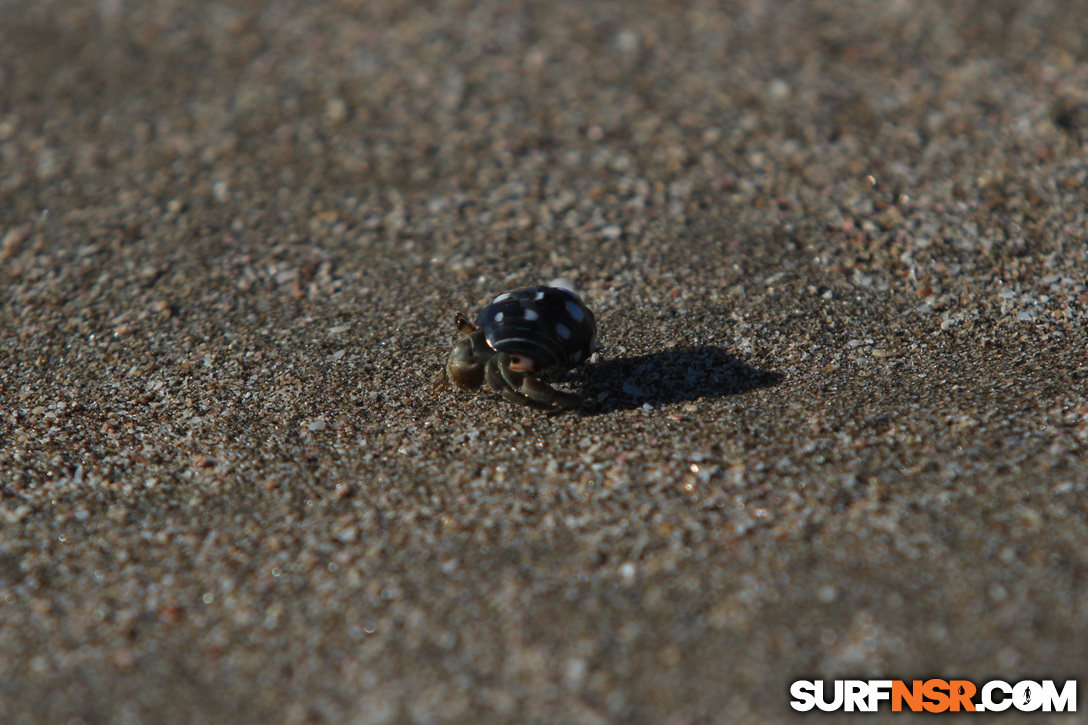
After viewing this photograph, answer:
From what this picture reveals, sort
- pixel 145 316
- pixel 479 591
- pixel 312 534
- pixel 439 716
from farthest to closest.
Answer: pixel 145 316
pixel 312 534
pixel 479 591
pixel 439 716

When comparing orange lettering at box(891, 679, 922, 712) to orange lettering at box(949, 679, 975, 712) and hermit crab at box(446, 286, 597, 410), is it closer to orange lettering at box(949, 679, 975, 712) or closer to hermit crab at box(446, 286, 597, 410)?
orange lettering at box(949, 679, 975, 712)

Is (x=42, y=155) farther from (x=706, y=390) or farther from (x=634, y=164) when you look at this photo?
(x=706, y=390)

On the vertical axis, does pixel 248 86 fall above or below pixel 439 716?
above

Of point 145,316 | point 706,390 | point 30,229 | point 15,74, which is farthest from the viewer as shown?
point 15,74

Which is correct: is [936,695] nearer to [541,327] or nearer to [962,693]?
[962,693]

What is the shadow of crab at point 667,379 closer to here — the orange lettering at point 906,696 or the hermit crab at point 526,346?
the hermit crab at point 526,346

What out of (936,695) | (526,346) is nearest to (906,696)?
(936,695)

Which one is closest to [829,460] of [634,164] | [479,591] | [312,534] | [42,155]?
[479,591]
